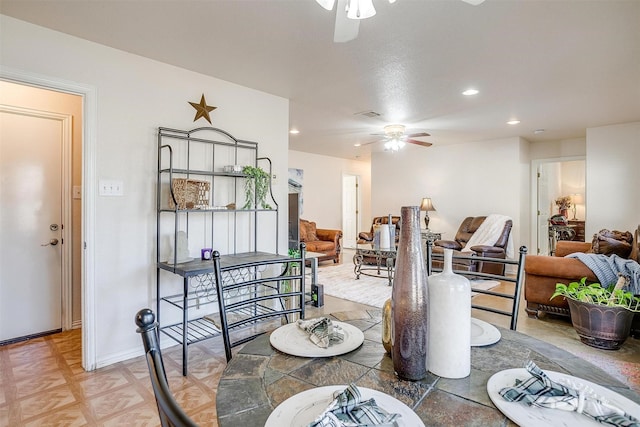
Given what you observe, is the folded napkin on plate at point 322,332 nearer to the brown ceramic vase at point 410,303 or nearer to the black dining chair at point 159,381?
the brown ceramic vase at point 410,303

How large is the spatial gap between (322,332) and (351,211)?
837 centimetres

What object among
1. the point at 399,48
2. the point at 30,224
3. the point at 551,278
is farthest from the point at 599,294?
the point at 30,224

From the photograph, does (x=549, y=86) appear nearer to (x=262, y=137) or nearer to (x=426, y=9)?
(x=426, y=9)

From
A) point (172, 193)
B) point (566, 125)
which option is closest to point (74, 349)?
point (172, 193)

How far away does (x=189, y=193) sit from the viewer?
2.69 m

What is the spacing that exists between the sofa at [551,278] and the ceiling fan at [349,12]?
2.78 m

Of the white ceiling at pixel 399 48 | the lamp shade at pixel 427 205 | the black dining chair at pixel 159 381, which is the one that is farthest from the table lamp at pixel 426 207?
the black dining chair at pixel 159 381

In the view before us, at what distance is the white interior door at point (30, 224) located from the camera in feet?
9.47

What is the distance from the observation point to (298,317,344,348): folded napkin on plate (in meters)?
1.08

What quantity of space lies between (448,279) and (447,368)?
227 millimetres

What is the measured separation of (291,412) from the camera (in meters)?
0.73

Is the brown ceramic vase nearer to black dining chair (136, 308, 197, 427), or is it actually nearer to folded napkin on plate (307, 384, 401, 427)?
folded napkin on plate (307, 384, 401, 427)

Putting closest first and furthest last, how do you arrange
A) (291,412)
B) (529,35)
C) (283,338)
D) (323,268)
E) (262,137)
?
1. (291,412)
2. (283,338)
3. (529,35)
4. (262,137)
5. (323,268)

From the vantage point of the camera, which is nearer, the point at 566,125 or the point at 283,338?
the point at 283,338
